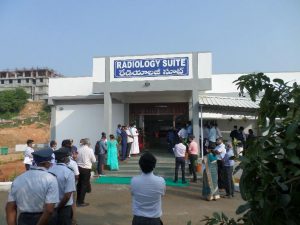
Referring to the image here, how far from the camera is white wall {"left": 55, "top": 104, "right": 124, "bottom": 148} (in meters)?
18.7

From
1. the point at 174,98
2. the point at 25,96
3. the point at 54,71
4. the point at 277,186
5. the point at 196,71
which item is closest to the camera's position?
the point at 277,186

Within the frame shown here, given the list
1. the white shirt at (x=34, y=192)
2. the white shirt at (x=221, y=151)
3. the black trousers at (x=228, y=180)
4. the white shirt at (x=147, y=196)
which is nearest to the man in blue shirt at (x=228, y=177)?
the black trousers at (x=228, y=180)

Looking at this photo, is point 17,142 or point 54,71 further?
point 54,71

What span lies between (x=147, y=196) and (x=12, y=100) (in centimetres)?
7812

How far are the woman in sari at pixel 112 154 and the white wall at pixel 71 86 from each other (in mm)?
5457

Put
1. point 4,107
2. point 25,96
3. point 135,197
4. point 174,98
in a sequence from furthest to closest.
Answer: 1. point 25,96
2. point 4,107
3. point 174,98
4. point 135,197

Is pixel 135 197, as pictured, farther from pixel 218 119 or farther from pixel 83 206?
pixel 218 119

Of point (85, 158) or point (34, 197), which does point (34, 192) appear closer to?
point (34, 197)

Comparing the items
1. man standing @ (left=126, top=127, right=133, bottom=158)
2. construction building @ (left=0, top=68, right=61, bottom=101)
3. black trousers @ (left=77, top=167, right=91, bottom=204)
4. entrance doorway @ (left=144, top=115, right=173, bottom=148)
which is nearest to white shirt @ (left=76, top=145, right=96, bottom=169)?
black trousers @ (left=77, top=167, right=91, bottom=204)

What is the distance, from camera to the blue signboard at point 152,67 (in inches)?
617

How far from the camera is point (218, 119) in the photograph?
64.5ft

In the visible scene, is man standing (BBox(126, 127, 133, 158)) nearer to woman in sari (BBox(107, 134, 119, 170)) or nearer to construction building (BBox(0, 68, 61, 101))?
woman in sari (BBox(107, 134, 119, 170))

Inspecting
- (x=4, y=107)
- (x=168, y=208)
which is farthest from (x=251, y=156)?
(x=4, y=107)

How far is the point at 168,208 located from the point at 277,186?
295 inches
